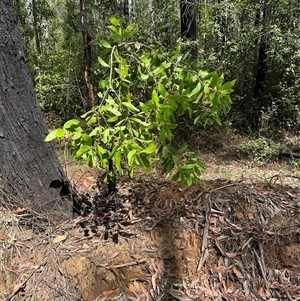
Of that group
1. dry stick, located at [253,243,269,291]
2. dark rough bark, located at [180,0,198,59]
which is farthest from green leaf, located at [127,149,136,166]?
dark rough bark, located at [180,0,198,59]

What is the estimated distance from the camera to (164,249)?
212 cm

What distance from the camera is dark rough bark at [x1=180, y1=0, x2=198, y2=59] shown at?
19.1 ft

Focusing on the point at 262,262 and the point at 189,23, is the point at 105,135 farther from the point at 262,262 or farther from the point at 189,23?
the point at 189,23

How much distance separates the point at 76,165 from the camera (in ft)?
11.6

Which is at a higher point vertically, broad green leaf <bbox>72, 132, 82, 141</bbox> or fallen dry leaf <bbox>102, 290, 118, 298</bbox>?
broad green leaf <bbox>72, 132, 82, 141</bbox>

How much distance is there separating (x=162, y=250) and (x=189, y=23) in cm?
501

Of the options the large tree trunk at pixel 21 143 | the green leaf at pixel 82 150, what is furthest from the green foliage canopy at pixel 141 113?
the large tree trunk at pixel 21 143

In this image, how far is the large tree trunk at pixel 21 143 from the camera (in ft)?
6.25

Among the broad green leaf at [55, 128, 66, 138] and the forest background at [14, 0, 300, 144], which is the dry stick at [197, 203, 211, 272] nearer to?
the broad green leaf at [55, 128, 66, 138]

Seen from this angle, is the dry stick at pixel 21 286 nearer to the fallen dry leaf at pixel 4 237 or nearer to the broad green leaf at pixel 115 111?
the fallen dry leaf at pixel 4 237

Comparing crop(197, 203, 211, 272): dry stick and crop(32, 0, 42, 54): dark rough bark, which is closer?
crop(197, 203, 211, 272): dry stick

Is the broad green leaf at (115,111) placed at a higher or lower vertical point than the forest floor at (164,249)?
higher

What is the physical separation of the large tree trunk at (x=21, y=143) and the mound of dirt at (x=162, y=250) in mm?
139

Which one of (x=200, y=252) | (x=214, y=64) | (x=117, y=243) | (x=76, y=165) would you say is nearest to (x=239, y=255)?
(x=200, y=252)
